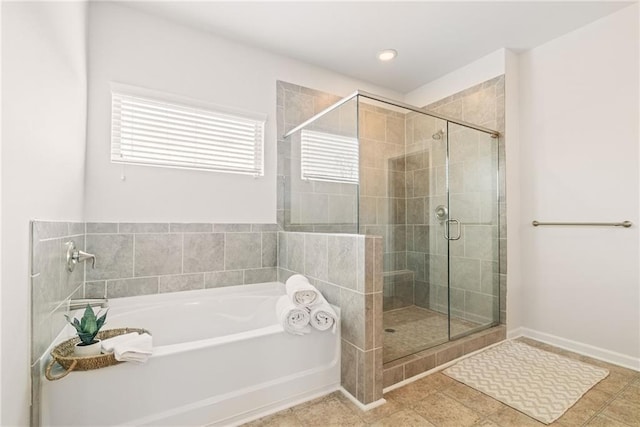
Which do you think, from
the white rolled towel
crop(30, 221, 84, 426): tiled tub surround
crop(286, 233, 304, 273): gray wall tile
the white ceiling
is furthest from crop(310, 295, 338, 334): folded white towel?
the white ceiling

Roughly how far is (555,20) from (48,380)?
370 centimetres

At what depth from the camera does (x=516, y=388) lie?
5.62 feet

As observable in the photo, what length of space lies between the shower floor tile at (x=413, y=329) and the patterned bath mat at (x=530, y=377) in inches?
8.7

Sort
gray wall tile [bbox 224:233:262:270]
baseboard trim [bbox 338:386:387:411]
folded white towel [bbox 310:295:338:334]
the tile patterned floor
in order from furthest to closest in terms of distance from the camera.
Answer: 1. gray wall tile [bbox 224:233:262:270]
2. folded white towel [bbox 310:295:338:334]
3. baseboard trim [bbox 338:386:387:411]
4. the tile patterned floor

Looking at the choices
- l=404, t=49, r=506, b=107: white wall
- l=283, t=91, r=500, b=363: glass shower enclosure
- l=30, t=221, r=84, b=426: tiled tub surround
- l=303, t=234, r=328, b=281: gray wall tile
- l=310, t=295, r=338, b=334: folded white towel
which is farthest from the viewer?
l=404, t=49, r=506, b=107: white wall

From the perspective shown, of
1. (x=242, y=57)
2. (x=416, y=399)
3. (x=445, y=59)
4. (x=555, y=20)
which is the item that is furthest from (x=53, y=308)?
(x=555, y=20)

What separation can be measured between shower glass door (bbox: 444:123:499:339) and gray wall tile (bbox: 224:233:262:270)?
1672 mm

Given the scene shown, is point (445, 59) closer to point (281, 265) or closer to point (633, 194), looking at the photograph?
point (633, 194)

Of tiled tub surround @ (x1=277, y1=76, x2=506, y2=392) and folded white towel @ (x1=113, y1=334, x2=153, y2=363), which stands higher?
tiled tub surround @ (x1=277, y1=76, x2=506, y2=392)

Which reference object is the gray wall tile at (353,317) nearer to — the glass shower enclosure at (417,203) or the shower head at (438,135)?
the glass shower enclosure at (417,203)

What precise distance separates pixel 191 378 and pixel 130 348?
31cm

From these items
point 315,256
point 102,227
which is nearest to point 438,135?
point 315,256

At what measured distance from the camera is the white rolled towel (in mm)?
1596

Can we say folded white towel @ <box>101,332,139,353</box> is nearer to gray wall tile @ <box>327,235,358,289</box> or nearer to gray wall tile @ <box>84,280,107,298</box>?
gray wall tile @ <box>84,280,107,298</box>
